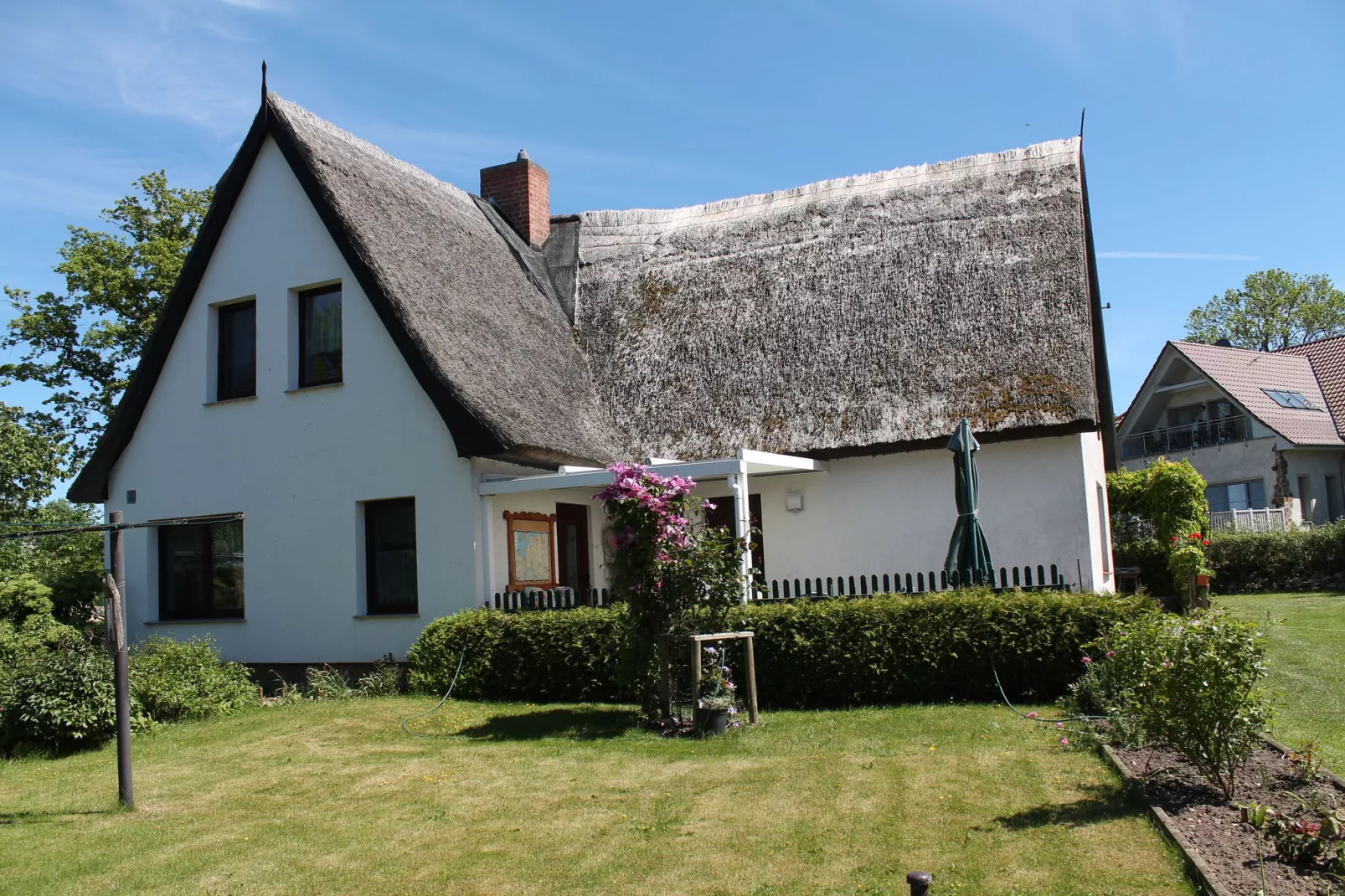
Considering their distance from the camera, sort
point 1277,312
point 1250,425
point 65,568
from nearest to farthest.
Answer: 1. point 65,568
2. point 1250,425
3. point 1277,312

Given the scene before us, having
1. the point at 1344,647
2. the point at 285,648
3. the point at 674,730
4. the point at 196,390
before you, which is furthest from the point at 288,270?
the point at 1344,647

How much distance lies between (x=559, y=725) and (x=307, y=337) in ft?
24.6

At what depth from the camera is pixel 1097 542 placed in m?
14.9

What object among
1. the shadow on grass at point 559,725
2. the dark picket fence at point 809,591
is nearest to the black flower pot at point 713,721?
the shadow on grass at point 559,725

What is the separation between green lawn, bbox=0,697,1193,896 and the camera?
17.7ft

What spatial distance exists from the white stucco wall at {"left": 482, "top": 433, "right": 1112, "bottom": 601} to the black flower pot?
475cm

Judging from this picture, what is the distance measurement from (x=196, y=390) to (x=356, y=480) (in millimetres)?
3202

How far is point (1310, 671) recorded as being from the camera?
11.2 meters

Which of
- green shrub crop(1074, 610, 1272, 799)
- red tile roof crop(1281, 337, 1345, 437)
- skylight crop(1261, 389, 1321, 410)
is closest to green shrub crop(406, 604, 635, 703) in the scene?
green shrub crop(1074, 610, 1272, 799)

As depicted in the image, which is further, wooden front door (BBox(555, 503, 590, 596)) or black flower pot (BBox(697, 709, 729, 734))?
wooden front door (BBox(555, 503, 590, 596))

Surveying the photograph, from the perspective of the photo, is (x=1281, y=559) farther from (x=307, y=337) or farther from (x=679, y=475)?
(x=307, y=337)

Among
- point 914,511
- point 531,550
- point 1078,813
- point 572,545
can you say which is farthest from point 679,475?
point 1078,813

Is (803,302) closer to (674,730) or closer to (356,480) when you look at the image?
(356,480)

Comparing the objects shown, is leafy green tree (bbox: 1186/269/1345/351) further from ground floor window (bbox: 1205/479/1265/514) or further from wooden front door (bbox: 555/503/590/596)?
wooden front door (bbox: 555/503/590/596)
